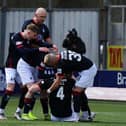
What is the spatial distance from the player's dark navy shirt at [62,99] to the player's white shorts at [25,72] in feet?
1.98

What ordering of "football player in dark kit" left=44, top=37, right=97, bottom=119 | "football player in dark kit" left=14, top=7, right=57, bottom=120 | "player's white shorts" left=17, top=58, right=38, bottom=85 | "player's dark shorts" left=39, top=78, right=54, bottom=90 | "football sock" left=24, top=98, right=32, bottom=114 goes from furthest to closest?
"football player in dark kit" left=14, top=7, right=57, bottom=120
"player's white shorts" left=17, top=58, right=38, bottom=85
"football sock" left=24, top=98, right=32, bottom=114
"player's dark shorts" left=39, top=78, right=54, bottom=90
"football player in dark kit" left=44, top=37, right=97, bottom=119

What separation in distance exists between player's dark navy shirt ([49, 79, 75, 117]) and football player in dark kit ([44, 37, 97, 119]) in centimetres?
12

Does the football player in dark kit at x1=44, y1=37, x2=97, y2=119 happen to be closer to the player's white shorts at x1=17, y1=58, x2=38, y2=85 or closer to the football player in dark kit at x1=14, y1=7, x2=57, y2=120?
the player's white shorts at x1=17, y1=58, x2=38, y2=85

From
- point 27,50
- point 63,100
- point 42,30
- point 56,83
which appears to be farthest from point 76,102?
point 42,30

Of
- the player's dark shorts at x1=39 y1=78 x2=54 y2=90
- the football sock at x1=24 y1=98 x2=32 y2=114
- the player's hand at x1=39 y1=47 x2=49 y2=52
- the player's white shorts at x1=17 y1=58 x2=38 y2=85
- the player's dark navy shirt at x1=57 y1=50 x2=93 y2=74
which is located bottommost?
the football sock at x1=24 y1=98 x2=32 y2=114

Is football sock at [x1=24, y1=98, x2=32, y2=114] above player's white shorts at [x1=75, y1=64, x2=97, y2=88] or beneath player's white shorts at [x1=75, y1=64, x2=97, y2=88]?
beneath

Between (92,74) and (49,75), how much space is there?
3.19 feet

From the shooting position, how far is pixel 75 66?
35.7 ft

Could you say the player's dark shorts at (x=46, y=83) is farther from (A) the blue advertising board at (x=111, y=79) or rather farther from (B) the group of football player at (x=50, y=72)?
(A) the blue advertising board at (x=111, y=79)

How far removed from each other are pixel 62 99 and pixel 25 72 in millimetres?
913

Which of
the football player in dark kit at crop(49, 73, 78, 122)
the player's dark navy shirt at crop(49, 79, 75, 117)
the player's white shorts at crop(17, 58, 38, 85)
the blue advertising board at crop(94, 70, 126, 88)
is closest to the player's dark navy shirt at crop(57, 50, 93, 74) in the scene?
the football player in dark kit at crop(49, 73, 78, 122)

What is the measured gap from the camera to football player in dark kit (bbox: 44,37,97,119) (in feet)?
35.2

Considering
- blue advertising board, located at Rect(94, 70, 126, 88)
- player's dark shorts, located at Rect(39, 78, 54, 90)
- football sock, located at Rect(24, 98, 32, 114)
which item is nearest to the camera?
player's dark shorts, located at Rect(39, 78, 54, 90)

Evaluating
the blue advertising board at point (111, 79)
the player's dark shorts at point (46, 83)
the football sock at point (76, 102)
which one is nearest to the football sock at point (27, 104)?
the player's dark shorts at point (46, 83)
